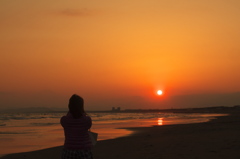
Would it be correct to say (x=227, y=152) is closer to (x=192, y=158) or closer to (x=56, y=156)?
(x=192, y=158)

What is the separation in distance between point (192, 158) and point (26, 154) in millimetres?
6766

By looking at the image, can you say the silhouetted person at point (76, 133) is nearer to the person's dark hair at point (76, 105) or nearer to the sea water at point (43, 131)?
the person's dark hair at point (76, 105)

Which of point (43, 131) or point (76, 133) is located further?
point (43, 131)

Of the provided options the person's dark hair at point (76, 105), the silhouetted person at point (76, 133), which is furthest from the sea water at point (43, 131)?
the person's dark hair at point (76, 105)

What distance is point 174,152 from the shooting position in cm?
1121

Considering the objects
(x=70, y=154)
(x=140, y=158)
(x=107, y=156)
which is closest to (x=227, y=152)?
(x=140, y=158)

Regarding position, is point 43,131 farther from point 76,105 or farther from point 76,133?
point 76,105

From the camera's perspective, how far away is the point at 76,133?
497 centimetres

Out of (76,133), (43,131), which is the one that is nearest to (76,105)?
(76,133)

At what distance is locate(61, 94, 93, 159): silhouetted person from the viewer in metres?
4.94

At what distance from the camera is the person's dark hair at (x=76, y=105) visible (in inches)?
193

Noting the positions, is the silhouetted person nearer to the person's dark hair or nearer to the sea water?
the person's dark hair

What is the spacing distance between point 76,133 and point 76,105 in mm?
425

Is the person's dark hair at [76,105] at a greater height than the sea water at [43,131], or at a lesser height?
greater
